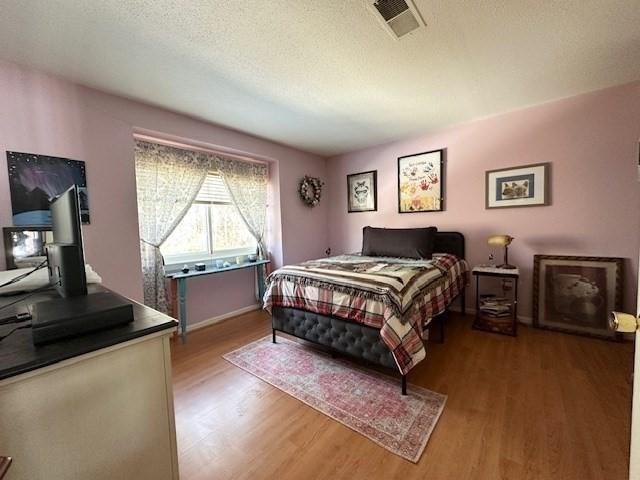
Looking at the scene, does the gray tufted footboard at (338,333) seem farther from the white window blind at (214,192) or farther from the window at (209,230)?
the white window blind at (214,192)

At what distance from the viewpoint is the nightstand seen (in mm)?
2594

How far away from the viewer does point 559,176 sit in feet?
8.73

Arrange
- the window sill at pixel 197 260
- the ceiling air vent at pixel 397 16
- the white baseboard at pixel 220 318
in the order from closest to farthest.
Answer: the ceiling air vent at pixel 397 16
the window sill at pixel 197 260
the white baseboard at pixel 220 318

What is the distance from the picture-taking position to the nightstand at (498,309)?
2.59 metres

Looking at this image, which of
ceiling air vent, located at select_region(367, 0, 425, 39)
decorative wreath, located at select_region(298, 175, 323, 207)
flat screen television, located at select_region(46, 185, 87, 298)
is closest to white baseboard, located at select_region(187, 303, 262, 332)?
decorative wreath, located at select_region(298, 175, 323, 207)

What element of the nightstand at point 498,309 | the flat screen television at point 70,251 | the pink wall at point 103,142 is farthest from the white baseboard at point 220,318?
the nightstand at point 498,309

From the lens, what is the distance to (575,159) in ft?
8.44

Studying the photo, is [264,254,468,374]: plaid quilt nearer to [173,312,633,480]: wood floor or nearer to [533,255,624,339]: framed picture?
[173,312,633,480]: wood floor

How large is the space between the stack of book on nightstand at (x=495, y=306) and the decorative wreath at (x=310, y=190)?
264 cm

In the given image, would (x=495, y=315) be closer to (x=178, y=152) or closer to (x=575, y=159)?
(x=575, y=159)

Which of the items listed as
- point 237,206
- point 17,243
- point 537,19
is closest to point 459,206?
point 537,19

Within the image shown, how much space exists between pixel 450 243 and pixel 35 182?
156 inches

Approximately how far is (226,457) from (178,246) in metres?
2.20

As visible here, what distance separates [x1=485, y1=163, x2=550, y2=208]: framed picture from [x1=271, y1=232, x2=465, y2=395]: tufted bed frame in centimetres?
156
